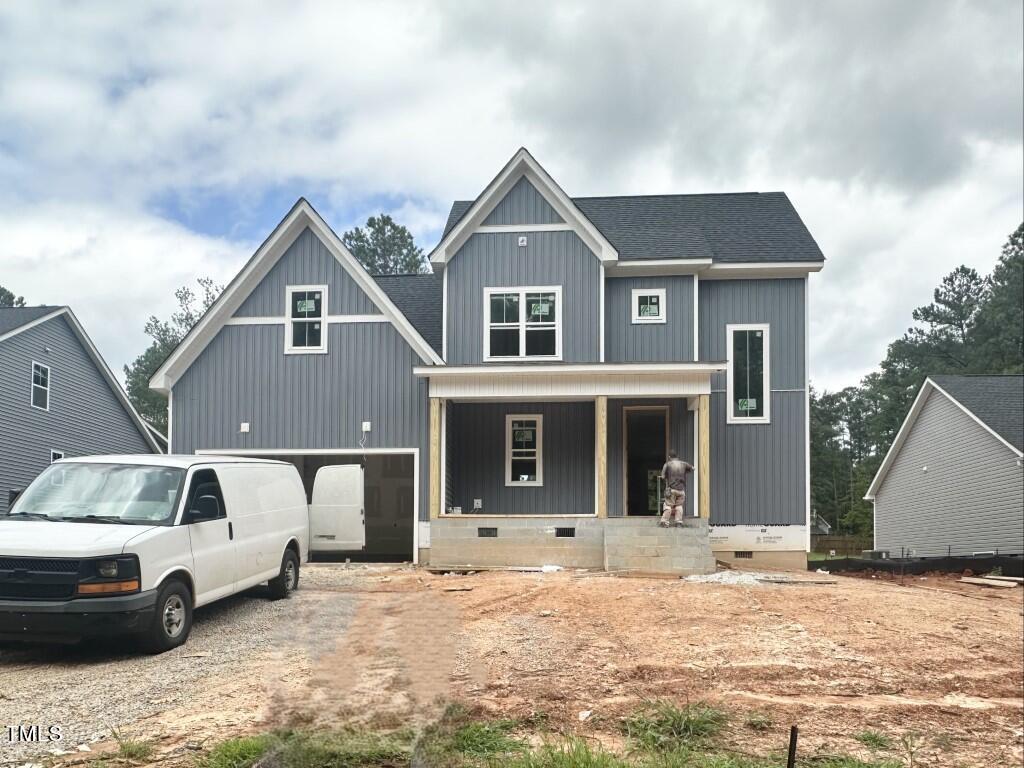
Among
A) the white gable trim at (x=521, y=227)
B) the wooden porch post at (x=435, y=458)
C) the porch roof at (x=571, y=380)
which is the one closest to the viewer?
the porch roof at (x=571, y=380)

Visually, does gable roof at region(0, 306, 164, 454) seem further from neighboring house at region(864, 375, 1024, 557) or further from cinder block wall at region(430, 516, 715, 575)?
neighboring house at region(864, 375, 1024, 557)

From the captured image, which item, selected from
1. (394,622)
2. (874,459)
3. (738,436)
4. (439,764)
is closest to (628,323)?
(738,436)

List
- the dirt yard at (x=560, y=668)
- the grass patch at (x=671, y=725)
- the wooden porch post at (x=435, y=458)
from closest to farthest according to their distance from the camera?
the grass patch at (x=671, y=725)
the dirt yard at (x=560, y=668)
the wooden porch post at (x=435, y=458)

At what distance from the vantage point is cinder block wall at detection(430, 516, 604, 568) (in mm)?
17000

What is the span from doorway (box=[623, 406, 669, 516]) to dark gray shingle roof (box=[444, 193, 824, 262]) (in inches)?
143

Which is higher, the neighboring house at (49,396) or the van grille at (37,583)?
the neighboring house at (49,396)

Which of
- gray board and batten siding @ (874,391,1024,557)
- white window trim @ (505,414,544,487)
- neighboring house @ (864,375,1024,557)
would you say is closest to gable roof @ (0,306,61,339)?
white window trim @ (505,414,544,487)

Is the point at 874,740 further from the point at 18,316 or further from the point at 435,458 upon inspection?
the point at 18,316

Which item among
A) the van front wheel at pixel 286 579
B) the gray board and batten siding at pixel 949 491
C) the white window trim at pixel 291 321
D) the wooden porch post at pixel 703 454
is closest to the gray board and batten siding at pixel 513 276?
the white window trim at pixel 291 321

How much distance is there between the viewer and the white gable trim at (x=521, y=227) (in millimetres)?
19125

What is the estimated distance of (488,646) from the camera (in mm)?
9469

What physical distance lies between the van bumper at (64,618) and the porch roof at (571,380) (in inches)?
378

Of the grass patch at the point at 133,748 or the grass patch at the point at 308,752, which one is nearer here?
the grass patch at the point at 308,752

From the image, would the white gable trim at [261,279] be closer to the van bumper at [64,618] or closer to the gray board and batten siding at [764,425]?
the gray board and batten siding at [764,425]
